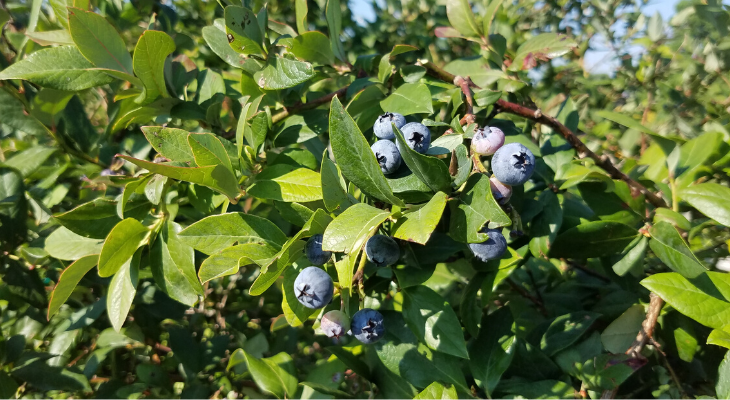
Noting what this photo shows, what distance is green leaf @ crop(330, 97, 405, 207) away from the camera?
638 mm

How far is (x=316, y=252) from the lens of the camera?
2.35 ft

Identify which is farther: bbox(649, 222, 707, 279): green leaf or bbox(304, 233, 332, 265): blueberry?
bbox(649, 222, 707, 279): green leaf

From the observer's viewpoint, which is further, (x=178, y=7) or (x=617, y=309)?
(x=178, y=7)

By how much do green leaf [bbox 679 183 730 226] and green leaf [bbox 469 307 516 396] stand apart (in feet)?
1.51

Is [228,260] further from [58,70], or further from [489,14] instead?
[489,14]

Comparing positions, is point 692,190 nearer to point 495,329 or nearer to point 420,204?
point 495,329

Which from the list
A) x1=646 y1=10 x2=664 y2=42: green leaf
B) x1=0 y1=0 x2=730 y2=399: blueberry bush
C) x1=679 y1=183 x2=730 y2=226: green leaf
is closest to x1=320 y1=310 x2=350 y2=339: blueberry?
x1=0 y1=0 x2=730 y2=399: blueberry bush

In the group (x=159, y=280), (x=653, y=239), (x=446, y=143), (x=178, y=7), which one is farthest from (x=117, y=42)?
(x=178, y=7)

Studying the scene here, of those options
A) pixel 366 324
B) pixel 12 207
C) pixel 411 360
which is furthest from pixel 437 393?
pixel 12 207

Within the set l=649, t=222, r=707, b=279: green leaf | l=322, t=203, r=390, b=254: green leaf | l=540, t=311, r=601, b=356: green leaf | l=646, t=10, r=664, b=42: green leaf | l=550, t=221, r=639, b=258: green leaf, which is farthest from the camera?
l=646, t=10, r=664, b=42: green leaf

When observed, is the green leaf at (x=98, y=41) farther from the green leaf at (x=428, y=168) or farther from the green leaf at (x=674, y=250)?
the green leaf at (x=674, y=250)

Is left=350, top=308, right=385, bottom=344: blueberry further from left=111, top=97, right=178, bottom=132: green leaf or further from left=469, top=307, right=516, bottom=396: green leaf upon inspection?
left=111, top=97, right=178, bottom=132: green leaf

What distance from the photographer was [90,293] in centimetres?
150

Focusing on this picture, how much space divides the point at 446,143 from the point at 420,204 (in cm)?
11
